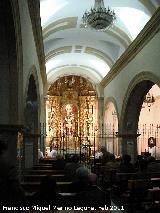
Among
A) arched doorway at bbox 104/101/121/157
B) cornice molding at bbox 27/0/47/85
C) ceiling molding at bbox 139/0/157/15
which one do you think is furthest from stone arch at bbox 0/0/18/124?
arched doorway at bbox 104/101/121/157

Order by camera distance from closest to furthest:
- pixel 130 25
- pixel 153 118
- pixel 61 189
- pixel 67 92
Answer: pixel 61 189 < pixel 130 25 < pixel 153 118 < pixel 67 92

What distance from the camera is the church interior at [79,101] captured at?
609 centimetres

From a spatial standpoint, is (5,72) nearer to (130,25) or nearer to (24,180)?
(24,180)

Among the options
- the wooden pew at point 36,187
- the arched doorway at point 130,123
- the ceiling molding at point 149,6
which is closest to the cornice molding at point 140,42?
the ceiling molding at point 149,6

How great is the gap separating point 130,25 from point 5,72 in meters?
8.80

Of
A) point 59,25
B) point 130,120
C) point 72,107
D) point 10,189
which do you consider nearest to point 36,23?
point 59,25

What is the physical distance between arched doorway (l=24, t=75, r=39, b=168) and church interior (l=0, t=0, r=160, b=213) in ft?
0.12

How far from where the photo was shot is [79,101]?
2681 cm

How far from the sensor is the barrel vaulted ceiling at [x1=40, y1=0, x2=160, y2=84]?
48.0 feet

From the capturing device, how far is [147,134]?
78.5ft

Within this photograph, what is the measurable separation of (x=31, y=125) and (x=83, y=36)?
6.21m

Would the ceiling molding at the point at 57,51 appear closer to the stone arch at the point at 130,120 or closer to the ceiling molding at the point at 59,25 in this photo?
the ceiling molding at the point at 59,25

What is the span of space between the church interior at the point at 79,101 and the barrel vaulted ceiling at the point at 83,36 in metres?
0.06

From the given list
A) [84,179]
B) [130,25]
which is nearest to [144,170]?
[84,179]
